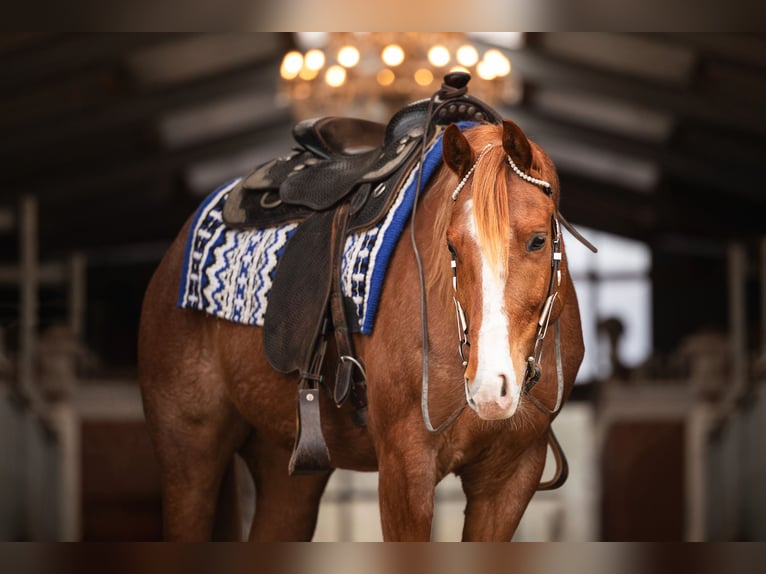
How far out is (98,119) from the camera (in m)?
9.82

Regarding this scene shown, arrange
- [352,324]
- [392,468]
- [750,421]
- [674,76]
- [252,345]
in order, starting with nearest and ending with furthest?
[392,468] → [352,324] → [252,345] → [750,421] → [674,76]

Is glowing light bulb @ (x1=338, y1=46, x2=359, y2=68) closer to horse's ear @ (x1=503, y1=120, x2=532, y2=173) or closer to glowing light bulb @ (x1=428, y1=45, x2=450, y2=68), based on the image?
glowing light bulb @ (x1=428, y1=45, x2=450, y2=68)

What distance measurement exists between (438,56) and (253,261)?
14.5ft

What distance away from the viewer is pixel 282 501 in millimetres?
2979

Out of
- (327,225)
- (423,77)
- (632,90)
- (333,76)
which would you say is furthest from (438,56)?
(327,225)

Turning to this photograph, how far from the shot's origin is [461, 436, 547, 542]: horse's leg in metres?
2.40

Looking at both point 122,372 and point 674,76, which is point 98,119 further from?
point 674,76

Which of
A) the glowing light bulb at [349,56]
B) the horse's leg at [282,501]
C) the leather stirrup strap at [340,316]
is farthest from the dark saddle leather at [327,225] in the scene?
the glowing light bulb at [349,56]

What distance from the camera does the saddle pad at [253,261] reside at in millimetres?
2416

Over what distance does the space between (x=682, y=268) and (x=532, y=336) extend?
1262 centimetres

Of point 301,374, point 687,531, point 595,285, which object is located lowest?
point 687,531

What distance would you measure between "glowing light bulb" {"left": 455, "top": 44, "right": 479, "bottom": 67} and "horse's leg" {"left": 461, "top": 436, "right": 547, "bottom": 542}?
4947 millimetres

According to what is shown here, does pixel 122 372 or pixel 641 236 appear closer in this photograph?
pixel 122 372

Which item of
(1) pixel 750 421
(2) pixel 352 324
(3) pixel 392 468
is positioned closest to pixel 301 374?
(2) pixel 352 324
